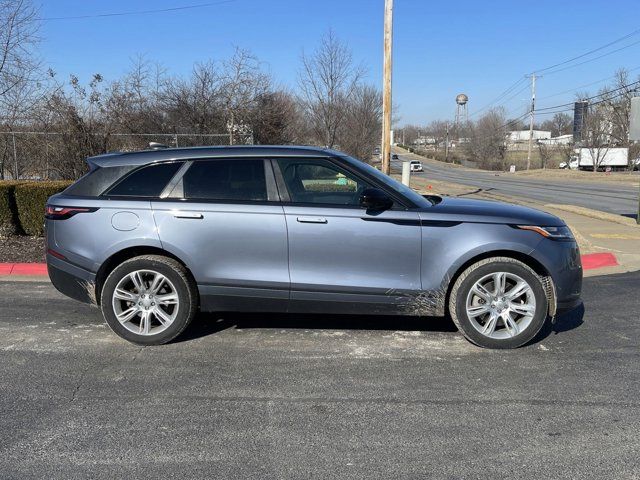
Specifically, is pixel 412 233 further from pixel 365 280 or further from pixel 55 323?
pixel 55 323

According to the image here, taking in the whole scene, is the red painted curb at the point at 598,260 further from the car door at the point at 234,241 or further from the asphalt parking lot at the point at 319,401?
the car door at the point at 234,241

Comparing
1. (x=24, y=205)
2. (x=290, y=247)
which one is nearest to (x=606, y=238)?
(x=290, y=247)

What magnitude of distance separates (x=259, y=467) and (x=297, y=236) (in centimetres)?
207

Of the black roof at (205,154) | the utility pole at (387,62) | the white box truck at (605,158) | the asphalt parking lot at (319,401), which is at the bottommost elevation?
the asphalt parking lot at (319,401)

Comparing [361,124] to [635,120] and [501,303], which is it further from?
[501,303]

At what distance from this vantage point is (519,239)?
4398mm

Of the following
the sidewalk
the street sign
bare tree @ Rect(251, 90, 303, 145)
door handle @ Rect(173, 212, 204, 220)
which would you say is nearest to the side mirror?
door handle @ Rect(173, 212, 204, 220)

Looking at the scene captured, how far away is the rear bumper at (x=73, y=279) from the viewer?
468 cm

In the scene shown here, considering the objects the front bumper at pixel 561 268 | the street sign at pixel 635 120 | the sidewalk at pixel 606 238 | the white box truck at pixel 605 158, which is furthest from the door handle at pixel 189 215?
the white box truck at pixel 605 158

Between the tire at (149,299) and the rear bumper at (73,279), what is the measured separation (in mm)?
161

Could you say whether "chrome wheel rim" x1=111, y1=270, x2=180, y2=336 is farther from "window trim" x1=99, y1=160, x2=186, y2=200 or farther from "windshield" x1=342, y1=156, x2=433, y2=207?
"windshield" x1=342, y1=156, x2=433, y2=207

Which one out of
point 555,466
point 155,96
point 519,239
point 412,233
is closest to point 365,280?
point 412,233

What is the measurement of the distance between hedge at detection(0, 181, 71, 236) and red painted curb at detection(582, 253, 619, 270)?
850 centimetres

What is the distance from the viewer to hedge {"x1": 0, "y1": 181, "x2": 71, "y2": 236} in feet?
28.9
